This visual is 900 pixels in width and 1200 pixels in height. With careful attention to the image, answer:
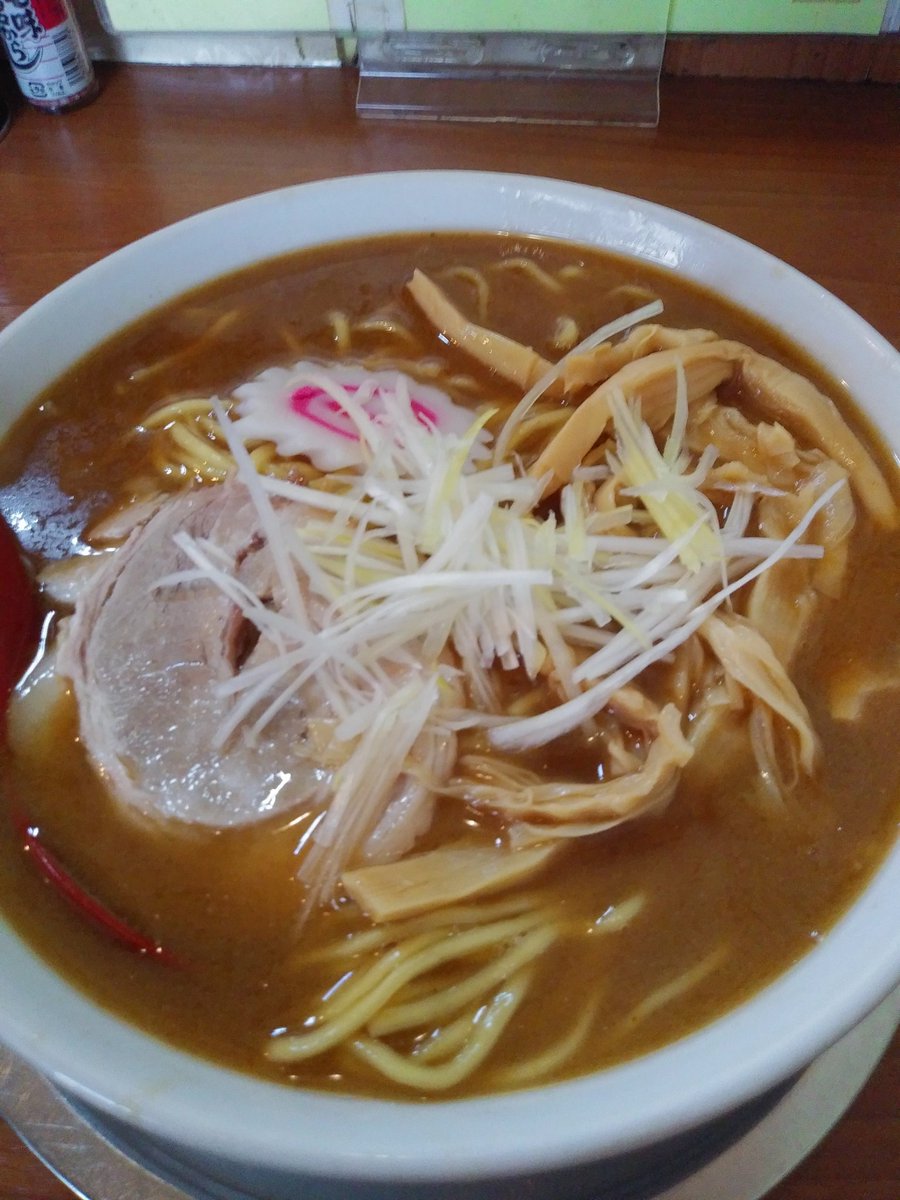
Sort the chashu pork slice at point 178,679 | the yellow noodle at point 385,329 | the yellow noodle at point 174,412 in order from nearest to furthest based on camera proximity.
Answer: the chashu pork slice at point 178,679, the yellow noodle at point 174,412, the yellow noodle at point 385,329

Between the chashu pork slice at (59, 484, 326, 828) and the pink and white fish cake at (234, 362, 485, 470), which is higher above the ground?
the pink and white fish cake at (234, 362, 485, 470)

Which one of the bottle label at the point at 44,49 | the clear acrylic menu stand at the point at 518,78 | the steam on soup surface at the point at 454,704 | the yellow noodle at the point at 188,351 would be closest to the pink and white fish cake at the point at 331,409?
the steam on soup surface at the point at 454,704

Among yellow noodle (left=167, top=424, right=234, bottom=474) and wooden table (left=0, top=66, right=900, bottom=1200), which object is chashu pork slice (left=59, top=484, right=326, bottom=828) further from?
wooden table (left=0, top=66, right=900, bottom=1200)

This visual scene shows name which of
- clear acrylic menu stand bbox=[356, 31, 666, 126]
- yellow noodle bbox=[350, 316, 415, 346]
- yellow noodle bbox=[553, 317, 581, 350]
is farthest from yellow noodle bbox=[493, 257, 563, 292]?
clear acrylic menu stand bbox=[356, 31, 666, 126]

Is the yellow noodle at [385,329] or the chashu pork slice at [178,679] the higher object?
the yellow noodle at [385,329]

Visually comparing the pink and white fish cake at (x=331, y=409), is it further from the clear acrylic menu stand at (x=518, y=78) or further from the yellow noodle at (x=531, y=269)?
the clear acrylic menu stand at (x=518, y=78)
